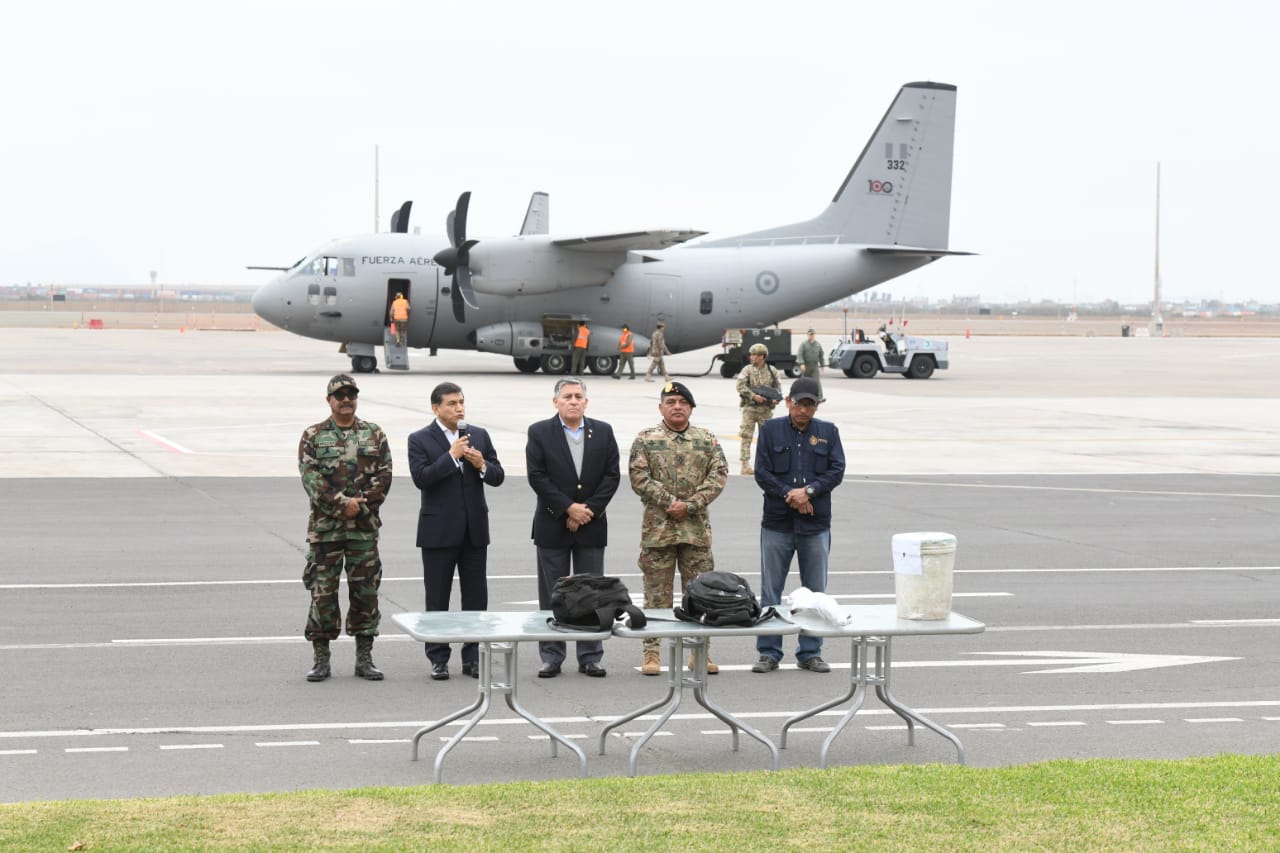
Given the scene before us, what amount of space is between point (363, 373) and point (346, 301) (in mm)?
2766

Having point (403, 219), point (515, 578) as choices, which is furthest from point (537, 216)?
point (515, 578)

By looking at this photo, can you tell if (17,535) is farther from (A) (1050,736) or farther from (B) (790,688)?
(A) (1050,736)

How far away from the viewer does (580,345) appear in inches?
1903

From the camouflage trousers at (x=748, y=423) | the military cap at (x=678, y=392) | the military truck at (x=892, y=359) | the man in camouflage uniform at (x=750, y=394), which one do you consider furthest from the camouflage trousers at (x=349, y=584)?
the military truck at (x=892, y=359)

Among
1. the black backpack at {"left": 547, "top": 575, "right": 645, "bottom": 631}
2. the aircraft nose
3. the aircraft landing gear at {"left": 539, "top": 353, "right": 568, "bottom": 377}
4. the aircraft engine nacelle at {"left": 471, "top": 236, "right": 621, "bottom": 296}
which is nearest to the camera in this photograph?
the black backpack at {"left": 547, "top": 575, "right": 645, "bottom": 631}

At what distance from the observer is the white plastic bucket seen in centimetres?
940

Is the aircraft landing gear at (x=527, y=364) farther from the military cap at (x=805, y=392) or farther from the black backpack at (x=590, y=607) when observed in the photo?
the black backpack at (x=590, y=607)

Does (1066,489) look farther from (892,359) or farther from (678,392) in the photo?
(892,359)

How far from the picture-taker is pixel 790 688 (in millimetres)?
11359

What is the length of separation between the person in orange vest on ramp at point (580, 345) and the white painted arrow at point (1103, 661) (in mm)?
36385

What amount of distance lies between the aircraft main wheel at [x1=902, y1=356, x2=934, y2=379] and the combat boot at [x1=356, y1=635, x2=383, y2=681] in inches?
1644

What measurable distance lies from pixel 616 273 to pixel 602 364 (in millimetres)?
2846

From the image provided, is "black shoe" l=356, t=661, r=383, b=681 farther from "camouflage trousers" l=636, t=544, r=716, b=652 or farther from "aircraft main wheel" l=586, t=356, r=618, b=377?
"aircraft main wheel" l=586, t=356, r=618, b=377

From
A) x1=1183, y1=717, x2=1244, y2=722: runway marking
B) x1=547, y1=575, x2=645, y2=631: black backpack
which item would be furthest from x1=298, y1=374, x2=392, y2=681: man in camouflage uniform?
x1=1183, y1=717, x2=1244, y2=722: runway marking
